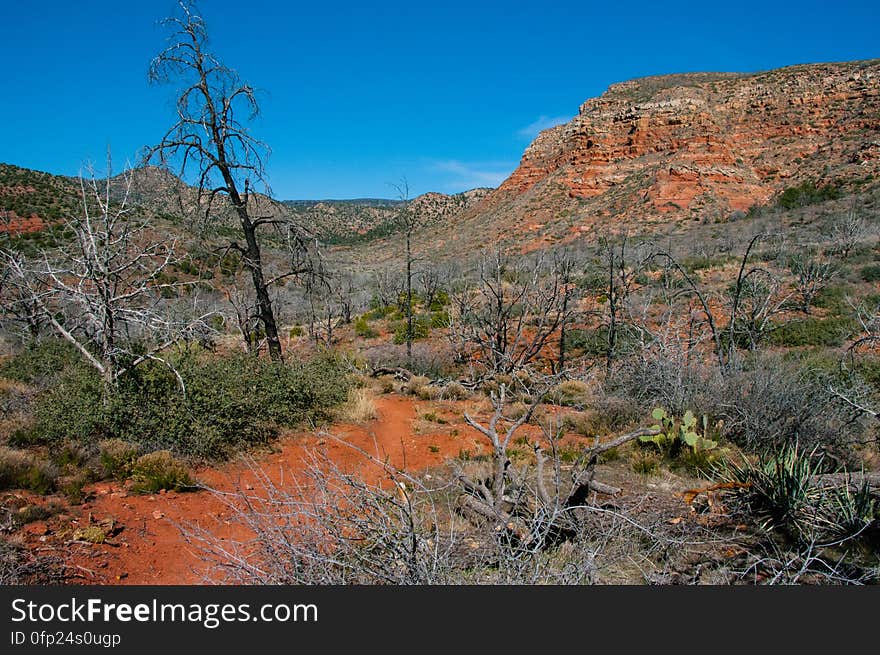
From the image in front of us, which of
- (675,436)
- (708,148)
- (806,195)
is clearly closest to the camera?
(675,436)

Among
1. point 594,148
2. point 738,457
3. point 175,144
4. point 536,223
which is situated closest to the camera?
point 738,457

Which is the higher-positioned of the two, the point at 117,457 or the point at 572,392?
the point at 117,457

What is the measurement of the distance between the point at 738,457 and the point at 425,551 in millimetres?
5091

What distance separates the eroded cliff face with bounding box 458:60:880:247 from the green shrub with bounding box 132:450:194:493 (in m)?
39.2

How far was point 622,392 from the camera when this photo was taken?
333 inches

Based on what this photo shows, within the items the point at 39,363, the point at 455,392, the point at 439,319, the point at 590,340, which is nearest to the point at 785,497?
the point at 455,392

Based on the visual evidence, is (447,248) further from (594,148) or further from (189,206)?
→ (189,206)

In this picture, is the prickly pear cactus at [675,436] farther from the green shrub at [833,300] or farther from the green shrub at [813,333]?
the green shrub at [833,300]

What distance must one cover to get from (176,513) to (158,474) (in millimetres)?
734

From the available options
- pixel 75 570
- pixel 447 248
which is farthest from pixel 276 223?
pixel 447 248

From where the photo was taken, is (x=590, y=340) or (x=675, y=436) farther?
(x=590, y=340)

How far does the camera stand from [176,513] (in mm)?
5191

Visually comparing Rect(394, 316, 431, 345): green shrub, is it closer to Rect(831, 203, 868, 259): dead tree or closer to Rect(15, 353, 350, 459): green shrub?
Rect(15, 353, 350, 459): green shrub

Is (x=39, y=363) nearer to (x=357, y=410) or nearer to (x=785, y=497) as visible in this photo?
(x=357, y=410)
